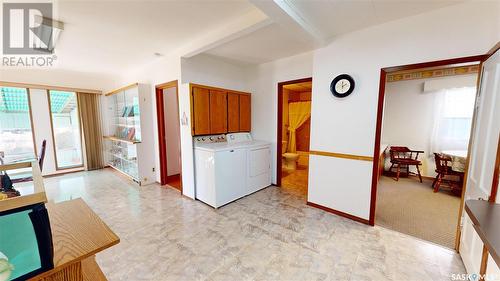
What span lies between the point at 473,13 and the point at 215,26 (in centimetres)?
261

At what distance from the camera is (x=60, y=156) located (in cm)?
485

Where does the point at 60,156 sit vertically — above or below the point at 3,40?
below

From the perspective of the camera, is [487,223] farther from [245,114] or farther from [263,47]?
[245,114]

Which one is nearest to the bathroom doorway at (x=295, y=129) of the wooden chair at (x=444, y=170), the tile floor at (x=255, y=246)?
the tile floor at (x=255, y=246)

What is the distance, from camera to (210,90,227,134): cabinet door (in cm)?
338

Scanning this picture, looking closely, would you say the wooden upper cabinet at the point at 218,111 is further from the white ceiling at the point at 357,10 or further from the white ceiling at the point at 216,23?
the white ceiling at the point at 357,10

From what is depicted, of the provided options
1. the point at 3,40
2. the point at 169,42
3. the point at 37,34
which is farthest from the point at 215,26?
the point at 3,40

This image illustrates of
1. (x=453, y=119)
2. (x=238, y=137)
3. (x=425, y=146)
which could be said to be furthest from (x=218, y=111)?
(x=453, y=119)

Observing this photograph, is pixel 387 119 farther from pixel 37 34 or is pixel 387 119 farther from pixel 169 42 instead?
pixel 37 34

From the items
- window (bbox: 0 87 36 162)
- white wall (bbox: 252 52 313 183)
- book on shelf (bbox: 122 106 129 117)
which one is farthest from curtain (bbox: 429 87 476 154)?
window (bbox: 0 87 36 162)

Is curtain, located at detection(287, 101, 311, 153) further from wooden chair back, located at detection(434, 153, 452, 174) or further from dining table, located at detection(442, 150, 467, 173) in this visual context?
dining table, located at detection(442, 150, 467, 173)

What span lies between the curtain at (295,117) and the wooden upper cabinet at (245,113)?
191cm

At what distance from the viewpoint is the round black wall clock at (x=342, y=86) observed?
8.06ft

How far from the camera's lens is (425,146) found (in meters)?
4.41
